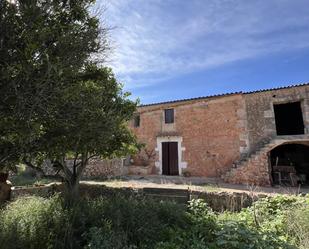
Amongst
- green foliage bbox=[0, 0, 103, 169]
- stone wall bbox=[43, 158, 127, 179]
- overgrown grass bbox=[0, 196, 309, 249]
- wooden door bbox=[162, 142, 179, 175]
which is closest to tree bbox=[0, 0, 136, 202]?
green foliage bbox=[0, 0, 103, 169]

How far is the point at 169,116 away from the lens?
18.0m

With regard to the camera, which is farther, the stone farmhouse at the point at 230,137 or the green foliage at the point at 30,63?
the stone farmhouse at the point at 230,137

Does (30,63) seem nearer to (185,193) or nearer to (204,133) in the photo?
(185,193)

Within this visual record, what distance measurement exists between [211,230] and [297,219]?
1.96 meters

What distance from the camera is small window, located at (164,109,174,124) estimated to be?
17870mm

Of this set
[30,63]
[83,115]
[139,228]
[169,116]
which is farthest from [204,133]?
[30,63]

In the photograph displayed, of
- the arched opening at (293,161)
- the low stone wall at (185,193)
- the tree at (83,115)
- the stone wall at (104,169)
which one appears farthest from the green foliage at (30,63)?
the arched opening at (293,161)

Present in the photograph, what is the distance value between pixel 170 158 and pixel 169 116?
9.42 ft

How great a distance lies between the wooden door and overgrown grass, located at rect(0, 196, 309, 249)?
10401mm

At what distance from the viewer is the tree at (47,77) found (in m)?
4.27

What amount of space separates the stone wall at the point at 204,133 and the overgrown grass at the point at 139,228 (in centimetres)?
870

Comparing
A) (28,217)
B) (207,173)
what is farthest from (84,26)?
(207,173)

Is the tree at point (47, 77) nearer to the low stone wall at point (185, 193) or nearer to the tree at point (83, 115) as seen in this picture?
the tree at point (83, 115)

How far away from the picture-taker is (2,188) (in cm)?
934
